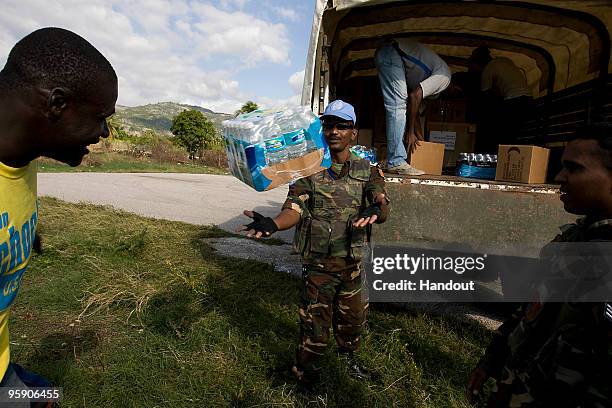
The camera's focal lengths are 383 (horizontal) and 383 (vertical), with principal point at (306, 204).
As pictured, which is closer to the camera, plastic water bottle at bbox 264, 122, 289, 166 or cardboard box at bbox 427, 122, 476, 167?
plastic water bottle at bbox 264, 122, 289, 166

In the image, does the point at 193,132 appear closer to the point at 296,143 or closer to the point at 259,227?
the point at 296,143

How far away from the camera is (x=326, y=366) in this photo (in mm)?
2656

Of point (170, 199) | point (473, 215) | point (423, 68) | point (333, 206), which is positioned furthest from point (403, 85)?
point (170, 199)

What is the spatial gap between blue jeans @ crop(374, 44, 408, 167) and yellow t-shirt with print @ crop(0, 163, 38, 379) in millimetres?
2404

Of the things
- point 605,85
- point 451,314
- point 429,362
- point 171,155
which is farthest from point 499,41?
point 171,155

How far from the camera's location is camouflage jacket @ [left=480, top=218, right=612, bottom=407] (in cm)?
100

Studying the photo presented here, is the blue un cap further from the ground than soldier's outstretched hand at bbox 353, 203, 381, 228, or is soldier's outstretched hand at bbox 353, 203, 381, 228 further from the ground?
the blue un cap

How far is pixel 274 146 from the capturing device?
2.07m

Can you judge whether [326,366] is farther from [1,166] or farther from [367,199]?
[1,166]

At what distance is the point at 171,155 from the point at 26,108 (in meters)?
28.4

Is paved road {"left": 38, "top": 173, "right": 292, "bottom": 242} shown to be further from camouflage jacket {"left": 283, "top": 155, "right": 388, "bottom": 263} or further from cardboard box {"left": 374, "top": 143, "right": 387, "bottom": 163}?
camouflage jacket {"left": 283, "top": 155, "right": 388, "bottom": 263}

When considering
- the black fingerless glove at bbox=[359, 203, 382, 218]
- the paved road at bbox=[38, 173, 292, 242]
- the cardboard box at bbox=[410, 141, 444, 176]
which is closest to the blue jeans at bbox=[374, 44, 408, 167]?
the cardboard box at bbox=[410, 141, 444, 176]

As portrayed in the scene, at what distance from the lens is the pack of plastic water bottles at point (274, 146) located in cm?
206

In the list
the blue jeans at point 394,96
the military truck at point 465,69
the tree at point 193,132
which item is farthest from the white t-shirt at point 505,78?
the tree at point 193,132
